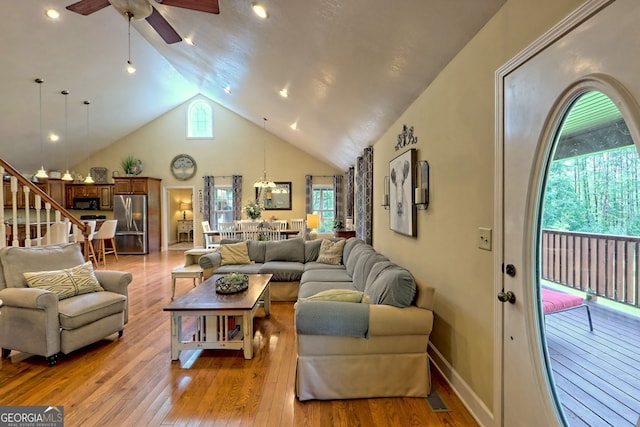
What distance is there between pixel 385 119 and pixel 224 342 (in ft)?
9.79

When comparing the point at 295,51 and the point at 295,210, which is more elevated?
the point at 295,51

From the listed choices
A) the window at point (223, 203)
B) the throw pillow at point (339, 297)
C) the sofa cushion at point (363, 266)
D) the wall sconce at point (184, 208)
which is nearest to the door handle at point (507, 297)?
the throw pillow at point (339, 297)

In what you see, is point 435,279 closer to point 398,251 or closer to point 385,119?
point 398,251

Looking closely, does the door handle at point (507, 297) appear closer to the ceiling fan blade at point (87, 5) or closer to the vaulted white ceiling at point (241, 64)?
the vaulted white ceiling at point (241, 64)

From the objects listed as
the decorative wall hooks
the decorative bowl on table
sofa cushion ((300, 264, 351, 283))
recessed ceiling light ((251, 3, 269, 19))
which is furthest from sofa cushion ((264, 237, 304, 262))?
recessed ceiling light ((251, 3, 269, 19))


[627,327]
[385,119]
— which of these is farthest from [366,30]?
[627,327]

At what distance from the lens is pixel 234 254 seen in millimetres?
4910

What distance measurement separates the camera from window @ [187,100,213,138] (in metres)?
9.75

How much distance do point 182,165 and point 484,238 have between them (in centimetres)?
956

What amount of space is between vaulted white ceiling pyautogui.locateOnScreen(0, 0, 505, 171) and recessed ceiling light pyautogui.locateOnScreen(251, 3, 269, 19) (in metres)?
0.06

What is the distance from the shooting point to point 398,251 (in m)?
3.85

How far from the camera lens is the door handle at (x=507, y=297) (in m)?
1.58

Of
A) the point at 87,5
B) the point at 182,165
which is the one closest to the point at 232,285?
the point at 87,5

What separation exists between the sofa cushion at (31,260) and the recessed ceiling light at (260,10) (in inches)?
121
